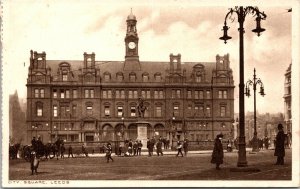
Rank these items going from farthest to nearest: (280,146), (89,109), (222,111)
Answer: (89,109)
(222,111)
(280,146)

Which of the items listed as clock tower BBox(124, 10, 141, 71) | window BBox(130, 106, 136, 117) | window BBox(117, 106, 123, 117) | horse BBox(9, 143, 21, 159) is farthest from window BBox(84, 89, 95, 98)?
horse BBox(9, 143, 21, 159)

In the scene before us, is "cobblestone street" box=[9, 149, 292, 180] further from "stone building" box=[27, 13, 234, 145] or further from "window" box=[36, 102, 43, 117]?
"window" box=[36, 102, 43, 117]

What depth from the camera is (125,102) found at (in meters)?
43.8

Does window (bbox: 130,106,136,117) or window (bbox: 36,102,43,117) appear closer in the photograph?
window (bbox: 36,102,43,117)

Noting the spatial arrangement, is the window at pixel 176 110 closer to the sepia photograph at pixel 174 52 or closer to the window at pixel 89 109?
the window at pixel 89 109

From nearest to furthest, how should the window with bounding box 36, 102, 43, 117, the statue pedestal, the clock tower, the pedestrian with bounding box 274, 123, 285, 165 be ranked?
the pedestrian with bounding box 274, 123, 285, 165, the clock tower, the statue pedestal, the window with bounding box 36, 102, 43, 117

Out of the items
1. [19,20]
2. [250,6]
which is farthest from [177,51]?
[19,20]

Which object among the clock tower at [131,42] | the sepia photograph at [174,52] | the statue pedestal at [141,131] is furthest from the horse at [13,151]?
the statue pedestal at [141,131]

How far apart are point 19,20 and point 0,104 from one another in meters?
2.50

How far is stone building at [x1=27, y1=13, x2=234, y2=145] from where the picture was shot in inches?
1585

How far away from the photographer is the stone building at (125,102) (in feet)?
132

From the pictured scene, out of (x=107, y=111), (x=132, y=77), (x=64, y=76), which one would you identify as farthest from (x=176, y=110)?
(x=64, y=76)

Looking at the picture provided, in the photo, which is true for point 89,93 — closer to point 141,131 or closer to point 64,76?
point 64,76

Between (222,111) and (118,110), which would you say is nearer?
(222,111)
